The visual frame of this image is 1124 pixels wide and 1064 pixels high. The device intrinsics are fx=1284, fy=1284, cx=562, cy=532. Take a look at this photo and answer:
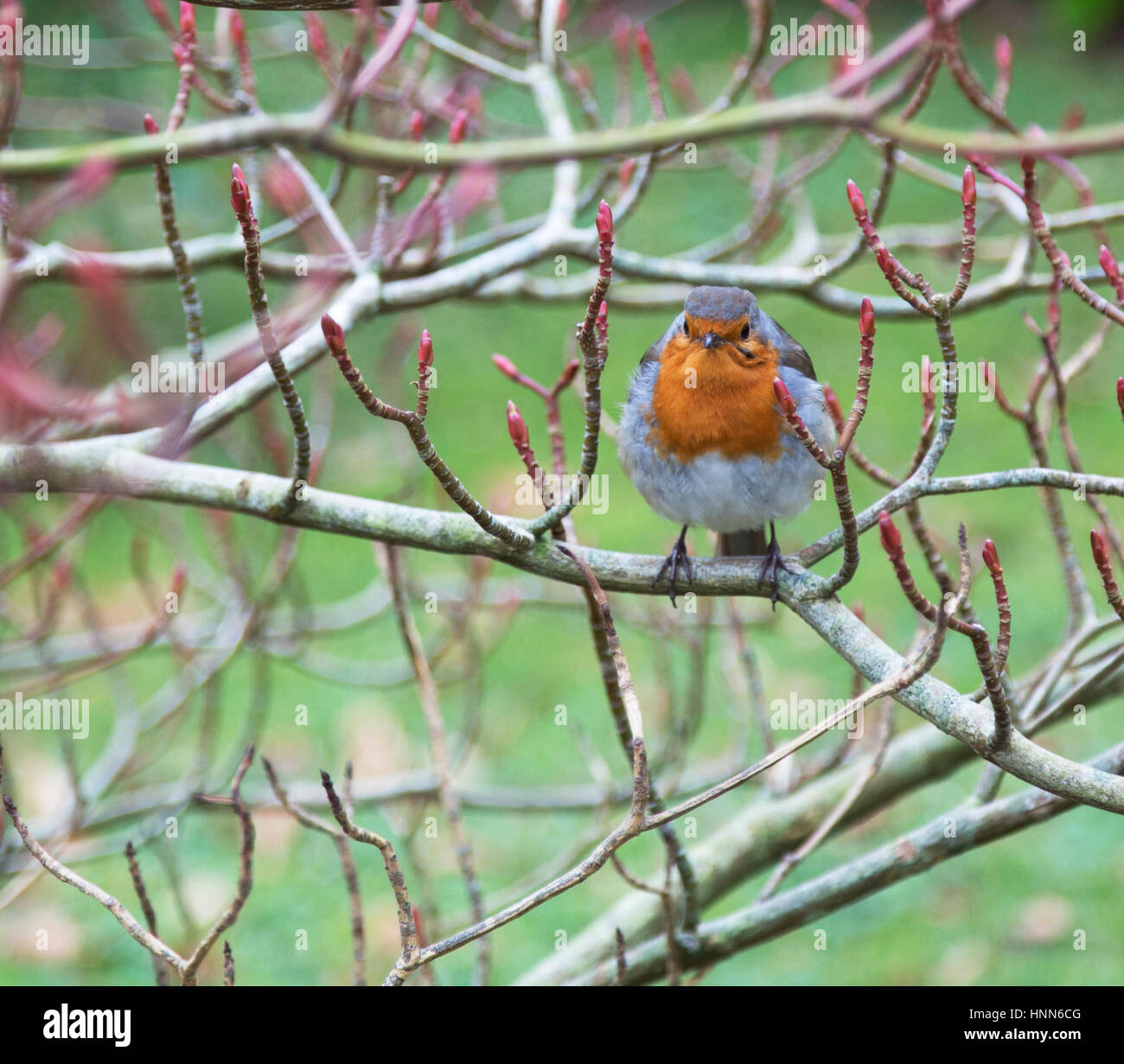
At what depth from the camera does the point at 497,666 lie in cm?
601

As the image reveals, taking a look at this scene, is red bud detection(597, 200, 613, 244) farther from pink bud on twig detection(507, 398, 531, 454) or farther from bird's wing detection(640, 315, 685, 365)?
bird's wing detection(640, 315, 685, 365)

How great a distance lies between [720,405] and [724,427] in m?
0.05

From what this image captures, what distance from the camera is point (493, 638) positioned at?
5.84 meters

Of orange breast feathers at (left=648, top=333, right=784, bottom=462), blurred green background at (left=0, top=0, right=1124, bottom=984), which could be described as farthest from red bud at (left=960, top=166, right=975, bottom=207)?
blurred green background at (left=0, top=0, right=1124, bottom=984)

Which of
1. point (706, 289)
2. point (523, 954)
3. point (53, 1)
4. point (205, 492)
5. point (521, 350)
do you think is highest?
point (53, 1)

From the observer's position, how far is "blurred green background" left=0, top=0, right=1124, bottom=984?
4.18m

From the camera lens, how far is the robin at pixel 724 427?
265cm

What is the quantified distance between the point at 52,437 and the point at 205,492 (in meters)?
0.50

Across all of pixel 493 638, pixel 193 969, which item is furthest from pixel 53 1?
pixel 193 969

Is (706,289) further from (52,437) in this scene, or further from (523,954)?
(523,954)

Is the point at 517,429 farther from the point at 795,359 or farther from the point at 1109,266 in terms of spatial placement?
the point at 795,359

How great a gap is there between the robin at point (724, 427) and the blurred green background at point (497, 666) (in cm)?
50

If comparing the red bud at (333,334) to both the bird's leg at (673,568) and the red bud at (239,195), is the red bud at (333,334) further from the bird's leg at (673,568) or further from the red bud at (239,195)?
the bird's leg at (673,568)
